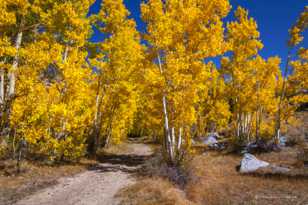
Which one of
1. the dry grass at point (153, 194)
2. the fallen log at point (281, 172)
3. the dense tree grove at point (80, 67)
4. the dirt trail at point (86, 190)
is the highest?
the dense tree grove at point (80, 67)

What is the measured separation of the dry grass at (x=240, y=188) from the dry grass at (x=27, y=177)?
544 cm

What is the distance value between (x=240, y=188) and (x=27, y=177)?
8.34 meters

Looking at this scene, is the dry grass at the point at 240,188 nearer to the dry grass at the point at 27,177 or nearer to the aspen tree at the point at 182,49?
the aspen tree at the point at 182,49

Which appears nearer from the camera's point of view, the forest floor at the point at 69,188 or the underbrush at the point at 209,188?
the forest floor at the point at 69,188

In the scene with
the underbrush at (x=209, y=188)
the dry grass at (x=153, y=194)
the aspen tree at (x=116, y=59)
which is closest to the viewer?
the dry grass at (x=153, y=194)

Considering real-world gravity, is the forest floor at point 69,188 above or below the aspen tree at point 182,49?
below

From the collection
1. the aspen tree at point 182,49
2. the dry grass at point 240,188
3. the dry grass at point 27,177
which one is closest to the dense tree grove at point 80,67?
the aspen tree at point 182,49

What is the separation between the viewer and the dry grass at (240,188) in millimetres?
8586

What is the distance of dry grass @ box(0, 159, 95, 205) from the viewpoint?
843cm

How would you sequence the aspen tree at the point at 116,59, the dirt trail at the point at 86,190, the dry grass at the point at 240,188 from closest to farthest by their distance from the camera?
1. the dirt trail at the point at 86,190
2. the dry grass at the point at 240,188
3. the aspen tree at the point at 116,59

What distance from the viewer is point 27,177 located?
1026 cm

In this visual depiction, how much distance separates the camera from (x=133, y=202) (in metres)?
7.89

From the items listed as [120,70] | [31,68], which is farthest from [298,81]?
[31,68]

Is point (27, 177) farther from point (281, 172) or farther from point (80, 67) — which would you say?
point (281, 172)
